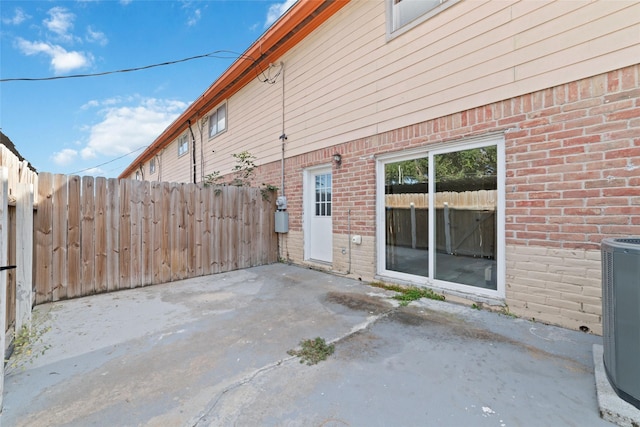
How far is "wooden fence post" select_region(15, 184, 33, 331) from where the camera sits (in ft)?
8.99

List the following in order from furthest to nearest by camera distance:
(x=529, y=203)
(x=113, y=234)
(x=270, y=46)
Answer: (x=270, y=46) < (x=113, y=234) < (x=529, y=203)

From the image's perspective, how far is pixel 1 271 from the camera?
6.02 feet

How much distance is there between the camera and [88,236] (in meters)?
4.41

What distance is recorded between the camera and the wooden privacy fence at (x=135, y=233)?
13.5 ft

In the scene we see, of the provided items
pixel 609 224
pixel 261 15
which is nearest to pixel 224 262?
pixel 609 224

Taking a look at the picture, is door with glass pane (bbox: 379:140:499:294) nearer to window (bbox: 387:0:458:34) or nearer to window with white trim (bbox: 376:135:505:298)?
window with white trim (bbox: 376:135:505:298)

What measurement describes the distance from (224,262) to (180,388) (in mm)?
4139

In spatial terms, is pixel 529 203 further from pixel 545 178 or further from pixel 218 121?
pixel 218 121

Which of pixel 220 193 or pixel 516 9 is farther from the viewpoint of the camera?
pixel 220 193

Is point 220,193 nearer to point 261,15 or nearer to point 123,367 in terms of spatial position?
point 123,367

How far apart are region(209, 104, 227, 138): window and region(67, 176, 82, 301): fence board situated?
579 cm

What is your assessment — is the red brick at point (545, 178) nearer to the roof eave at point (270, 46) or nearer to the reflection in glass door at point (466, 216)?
the reflection in glass door at point (466, 216)

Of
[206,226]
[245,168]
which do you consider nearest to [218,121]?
[245,168]

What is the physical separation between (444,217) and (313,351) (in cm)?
263
